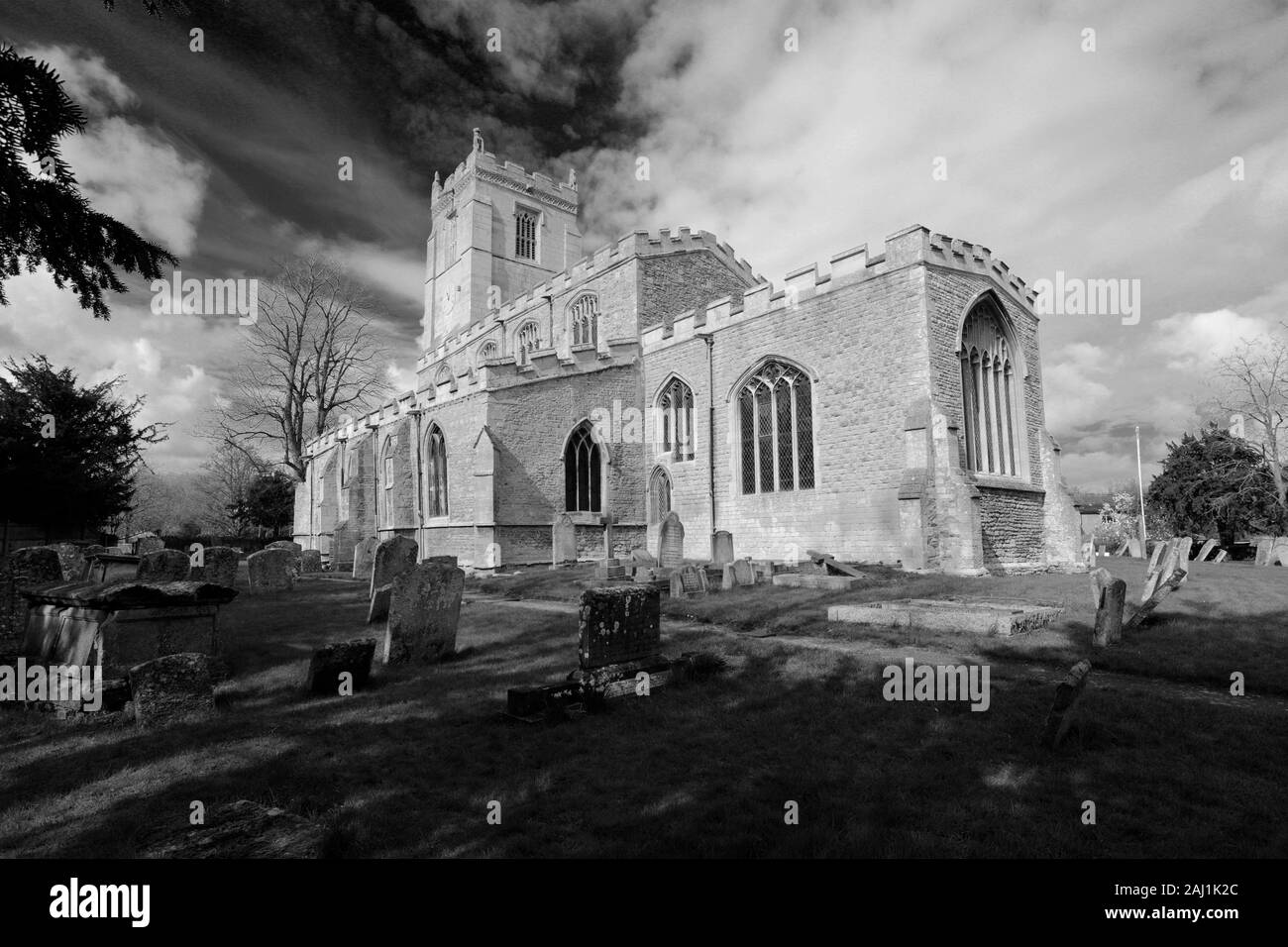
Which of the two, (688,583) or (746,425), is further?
(746,425)

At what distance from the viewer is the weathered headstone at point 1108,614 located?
692cm

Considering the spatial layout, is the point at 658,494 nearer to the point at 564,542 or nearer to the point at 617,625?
the point at 564,542

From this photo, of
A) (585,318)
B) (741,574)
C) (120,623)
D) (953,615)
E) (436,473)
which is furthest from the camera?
(585,318)

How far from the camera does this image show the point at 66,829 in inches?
126

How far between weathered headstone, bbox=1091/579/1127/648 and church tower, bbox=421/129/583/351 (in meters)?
36.7

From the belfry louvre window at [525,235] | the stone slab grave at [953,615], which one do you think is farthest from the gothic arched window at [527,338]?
the stone slab grave at [953,615]

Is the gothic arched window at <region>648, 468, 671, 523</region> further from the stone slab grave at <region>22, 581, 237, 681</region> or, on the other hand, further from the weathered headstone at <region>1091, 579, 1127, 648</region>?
the stone slab grave at <region>22, 581, 237, 681</region>

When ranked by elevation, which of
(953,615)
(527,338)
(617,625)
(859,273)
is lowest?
(953,615)

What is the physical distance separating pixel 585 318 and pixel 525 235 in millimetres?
21067

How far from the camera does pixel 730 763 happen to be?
13.2 feet

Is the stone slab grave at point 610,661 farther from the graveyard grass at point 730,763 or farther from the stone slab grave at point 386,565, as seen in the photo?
the stone slab grave at point 386,565

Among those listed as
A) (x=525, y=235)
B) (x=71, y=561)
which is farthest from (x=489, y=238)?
(x=71, y=561)

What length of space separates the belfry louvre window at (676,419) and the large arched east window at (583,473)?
2256 mm
